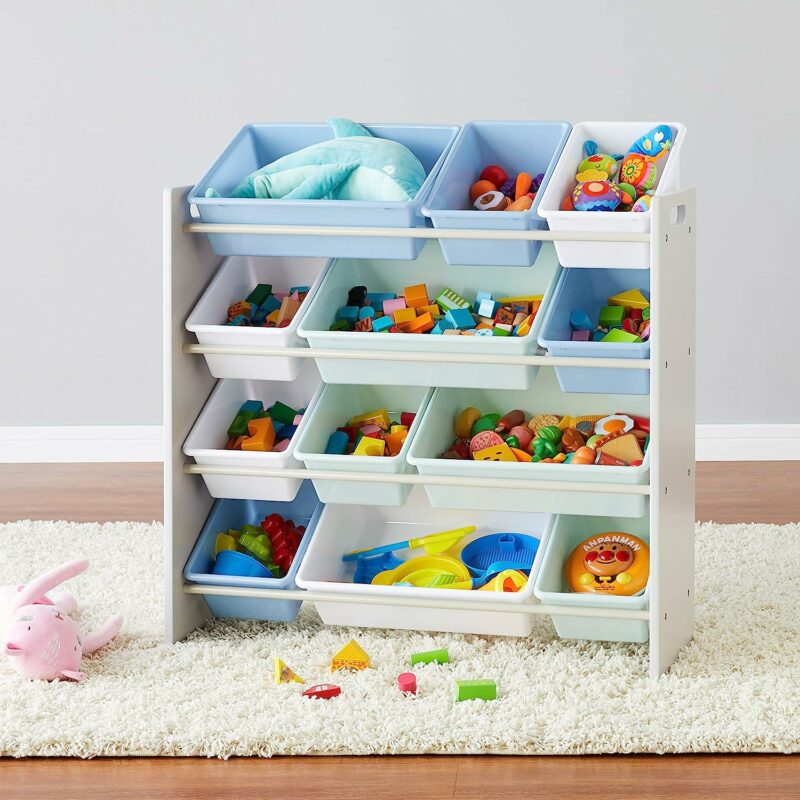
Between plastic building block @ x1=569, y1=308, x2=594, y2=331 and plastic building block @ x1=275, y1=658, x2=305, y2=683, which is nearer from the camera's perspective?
plastic building block @ x1=275, y1=658, x2=305, y2=683

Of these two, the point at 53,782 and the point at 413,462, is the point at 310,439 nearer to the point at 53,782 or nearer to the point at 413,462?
the point at 413,462

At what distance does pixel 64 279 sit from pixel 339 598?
5.49 ft

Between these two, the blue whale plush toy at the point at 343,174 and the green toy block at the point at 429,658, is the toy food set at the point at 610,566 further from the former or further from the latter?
the blue whale plush toy at the point at 343,174

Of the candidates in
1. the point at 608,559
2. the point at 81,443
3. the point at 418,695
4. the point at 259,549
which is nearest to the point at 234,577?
the point at 259,549

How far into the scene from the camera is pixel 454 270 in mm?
2268

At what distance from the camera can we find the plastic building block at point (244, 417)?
2231mm

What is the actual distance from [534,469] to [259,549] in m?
0.54

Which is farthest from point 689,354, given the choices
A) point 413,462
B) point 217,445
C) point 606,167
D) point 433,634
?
→ point 217,445

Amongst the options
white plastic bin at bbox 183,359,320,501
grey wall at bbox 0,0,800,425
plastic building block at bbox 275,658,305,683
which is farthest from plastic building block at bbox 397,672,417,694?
grey wall at bbox 0,0,800,425

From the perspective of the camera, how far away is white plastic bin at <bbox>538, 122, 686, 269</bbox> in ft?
6.17

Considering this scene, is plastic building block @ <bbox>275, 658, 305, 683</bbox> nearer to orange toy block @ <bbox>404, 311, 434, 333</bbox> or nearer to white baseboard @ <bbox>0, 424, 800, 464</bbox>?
orange toy block @ <bbox>404, 311, 434, 333</bbox>

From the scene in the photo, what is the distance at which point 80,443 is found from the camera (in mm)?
3443

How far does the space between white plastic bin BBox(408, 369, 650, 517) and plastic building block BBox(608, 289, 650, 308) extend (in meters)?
0.20

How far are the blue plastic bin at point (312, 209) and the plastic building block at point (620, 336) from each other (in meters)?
0.34
